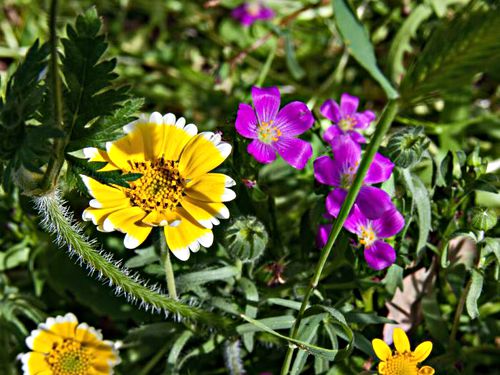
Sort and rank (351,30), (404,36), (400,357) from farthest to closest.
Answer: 1. (404,36)
2. (351,30)
3. (400,357)

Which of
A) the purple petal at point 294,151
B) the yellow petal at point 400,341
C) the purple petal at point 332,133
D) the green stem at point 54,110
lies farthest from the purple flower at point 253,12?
the yellow petal at point 400,341

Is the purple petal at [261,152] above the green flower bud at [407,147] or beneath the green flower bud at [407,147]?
beneath

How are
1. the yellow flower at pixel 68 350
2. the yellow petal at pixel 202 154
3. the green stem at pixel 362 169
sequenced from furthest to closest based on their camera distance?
→ the yellow flower at pixel 68 350, the yellow petal at pixel 202 154, the green stem at pixel 362 169

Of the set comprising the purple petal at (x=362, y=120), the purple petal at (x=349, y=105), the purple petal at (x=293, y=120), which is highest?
the purple petal at (x=349, y=105)

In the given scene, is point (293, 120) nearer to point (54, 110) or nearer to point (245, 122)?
point (245, 122)

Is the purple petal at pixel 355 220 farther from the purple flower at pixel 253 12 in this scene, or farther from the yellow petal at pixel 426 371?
the purple flower at pixel 253 12

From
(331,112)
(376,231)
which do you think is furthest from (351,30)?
(376,231)

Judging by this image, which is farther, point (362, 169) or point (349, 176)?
point (349, 176)
